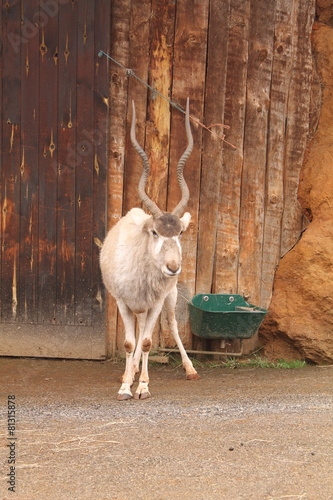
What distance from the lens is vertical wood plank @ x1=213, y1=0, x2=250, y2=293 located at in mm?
7633

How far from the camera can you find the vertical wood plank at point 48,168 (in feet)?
24.6

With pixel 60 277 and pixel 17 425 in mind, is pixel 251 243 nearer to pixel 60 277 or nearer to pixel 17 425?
pixel 60 277

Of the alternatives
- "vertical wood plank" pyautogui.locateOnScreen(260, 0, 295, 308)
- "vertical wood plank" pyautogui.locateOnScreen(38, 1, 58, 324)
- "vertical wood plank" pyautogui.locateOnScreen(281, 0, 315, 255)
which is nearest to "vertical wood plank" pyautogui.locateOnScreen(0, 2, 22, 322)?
"vertical wood plank" pyautogui.locateOnScreen(38, 1, 58, 324)

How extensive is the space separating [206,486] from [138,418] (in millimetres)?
1492

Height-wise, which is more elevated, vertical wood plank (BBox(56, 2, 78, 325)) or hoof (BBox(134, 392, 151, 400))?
vertical wood plank (BBox(56, 2, 78, 325))

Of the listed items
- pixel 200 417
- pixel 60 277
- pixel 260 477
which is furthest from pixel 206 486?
pixel 60 277

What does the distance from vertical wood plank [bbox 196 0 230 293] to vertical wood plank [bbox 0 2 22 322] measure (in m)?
2.03

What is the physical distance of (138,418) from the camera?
5.18 metres

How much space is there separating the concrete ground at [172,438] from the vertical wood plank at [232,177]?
1288 mm

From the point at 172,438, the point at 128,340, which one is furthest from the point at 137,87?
the point at 172,438

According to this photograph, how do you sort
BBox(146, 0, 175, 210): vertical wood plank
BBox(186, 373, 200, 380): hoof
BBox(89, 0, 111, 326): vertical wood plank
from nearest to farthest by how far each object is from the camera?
BBox(186, 373, 200, 380): hoof
BBox(89, 0, 111, 326): vertical wood plank
BBox(146, 0, 175, 210): vertical wood plank

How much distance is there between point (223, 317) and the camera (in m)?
6.97

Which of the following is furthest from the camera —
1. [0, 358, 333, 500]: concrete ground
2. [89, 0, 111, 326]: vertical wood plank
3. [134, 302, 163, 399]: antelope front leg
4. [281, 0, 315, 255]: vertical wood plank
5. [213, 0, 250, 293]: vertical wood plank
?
[281, 0, 315, 255]: vertical wood plank

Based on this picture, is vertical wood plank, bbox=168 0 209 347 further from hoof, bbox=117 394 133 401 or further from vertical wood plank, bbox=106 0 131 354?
hoof, bbox=117 394 133 401
